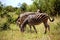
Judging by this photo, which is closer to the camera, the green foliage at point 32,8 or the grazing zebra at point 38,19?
the grazing zebra at point 38,19

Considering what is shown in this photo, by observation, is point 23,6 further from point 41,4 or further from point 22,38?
point 22,38

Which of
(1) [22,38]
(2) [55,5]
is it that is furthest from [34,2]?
(1) [22,38]

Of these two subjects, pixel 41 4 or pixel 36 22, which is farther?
pixel 41 4

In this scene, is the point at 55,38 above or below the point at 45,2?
below

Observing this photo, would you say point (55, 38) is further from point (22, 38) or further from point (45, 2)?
point (45, 2)

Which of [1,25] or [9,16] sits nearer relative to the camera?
[1,25]

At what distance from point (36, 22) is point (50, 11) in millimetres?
5111

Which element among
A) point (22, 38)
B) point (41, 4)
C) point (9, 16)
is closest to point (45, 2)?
point (41, 4)

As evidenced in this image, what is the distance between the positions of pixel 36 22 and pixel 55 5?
582 centimetres

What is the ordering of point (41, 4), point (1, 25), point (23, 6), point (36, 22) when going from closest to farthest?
point (36, 22), point (1, 25), point (41, 4), point (23, 6)

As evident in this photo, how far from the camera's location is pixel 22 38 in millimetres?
6648

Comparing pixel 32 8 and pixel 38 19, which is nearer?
pixel 38 19

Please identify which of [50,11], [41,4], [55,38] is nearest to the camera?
[55,38]

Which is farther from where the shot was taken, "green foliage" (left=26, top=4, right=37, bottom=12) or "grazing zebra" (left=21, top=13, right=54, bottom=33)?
"green foliage" (left=26, top=4, right=37, bottom=12)
